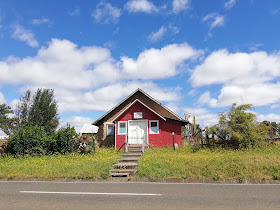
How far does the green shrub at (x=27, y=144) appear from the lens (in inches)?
637

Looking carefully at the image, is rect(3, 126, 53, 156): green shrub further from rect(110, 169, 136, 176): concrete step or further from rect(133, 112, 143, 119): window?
rect(133, 112, 143, 119): window

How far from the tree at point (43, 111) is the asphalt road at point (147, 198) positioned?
2003cm

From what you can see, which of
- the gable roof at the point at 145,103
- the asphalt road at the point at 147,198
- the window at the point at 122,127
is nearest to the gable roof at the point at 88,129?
the gable roof at the point at 145,103

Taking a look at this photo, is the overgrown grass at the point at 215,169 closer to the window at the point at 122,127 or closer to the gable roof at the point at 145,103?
the window at the point at 122,127

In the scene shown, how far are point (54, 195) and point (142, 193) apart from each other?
2906 millimetres

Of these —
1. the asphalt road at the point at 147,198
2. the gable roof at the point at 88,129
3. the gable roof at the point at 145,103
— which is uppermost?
the gable roof at the point at 145,103

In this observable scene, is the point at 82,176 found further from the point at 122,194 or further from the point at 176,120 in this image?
the point at 176,120

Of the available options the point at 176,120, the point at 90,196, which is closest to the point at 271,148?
the point at 176,120

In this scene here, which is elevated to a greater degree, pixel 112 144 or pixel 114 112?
pixel 114 112

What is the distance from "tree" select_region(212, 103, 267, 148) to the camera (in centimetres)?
1550

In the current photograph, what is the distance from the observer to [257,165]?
1011 centimetres

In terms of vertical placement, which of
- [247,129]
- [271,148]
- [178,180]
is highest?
[247,129]

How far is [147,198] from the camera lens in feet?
21.3

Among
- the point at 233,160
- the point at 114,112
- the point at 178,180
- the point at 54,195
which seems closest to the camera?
the point at 54,195
